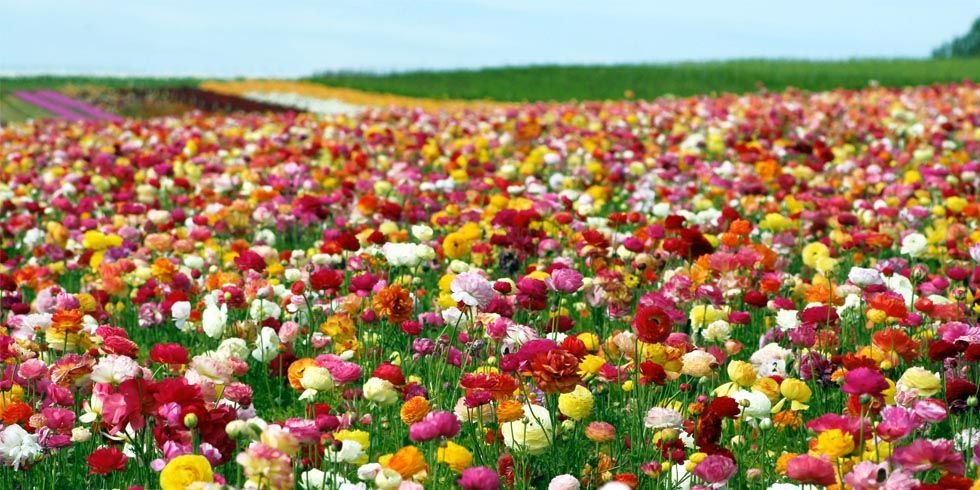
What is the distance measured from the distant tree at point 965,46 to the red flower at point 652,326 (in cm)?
6051

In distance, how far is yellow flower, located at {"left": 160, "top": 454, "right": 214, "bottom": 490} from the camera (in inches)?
90.3

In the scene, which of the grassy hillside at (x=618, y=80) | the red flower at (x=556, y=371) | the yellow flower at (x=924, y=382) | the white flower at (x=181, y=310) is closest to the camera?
the red flower at (x=556, y=371)

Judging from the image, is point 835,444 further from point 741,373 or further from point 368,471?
point 368,471

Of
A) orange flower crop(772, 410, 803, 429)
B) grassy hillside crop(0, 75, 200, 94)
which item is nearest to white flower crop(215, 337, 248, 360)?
orange flower crop(772, 410, 803, 429)

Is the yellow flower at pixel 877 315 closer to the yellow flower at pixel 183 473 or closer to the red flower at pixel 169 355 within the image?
the red flower at pixel 169 355

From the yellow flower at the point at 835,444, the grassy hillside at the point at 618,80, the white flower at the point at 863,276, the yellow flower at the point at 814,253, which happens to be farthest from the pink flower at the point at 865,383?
the grassy hillside at the point at 618,80

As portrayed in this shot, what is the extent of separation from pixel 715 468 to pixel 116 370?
164cm

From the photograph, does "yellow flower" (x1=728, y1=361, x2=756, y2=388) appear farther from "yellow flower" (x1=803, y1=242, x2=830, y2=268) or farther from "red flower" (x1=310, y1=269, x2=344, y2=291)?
"yellow flower" (x1=803, y1=242, x2=830, y2=268)

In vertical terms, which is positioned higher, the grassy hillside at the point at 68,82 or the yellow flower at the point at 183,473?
the yellow flower at the point at 183,473

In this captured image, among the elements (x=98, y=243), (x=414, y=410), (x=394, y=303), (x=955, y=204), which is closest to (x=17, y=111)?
(x=98, y=243)

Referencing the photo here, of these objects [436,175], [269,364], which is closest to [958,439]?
[269,364]

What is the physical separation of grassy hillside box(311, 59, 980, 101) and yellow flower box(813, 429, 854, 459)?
24429mm

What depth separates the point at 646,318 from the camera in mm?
3111

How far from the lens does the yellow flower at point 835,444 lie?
8.07 feet
